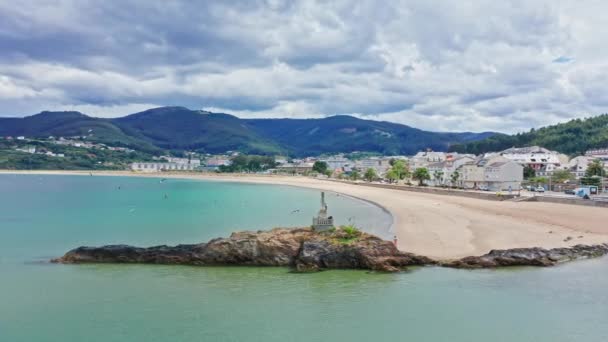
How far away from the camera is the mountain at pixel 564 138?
10338 cm

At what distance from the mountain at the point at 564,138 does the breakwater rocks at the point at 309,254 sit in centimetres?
9143

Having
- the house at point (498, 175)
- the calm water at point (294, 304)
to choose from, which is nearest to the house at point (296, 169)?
the house at point (498, 175)

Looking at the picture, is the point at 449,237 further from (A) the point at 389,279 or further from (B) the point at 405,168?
(B) the point at 405,168

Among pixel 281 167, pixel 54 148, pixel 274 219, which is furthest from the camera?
pixel 54 148

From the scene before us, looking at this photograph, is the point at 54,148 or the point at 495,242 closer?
the point at 495,242

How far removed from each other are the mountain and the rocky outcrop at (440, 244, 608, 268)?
89.1 meters

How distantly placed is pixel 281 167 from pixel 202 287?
6155 inches

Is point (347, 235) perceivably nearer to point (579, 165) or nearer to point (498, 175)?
point (498, 175)

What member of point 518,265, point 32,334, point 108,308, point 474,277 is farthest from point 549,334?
point 32,334

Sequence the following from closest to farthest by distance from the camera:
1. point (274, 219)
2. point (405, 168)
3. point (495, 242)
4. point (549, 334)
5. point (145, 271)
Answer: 1. point (549, 334)
2. point (145, 271)
3. point (495, 242)
4. point (274, 219)
5. point (405, 168)

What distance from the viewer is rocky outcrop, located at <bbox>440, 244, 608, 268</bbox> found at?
19.2 meters

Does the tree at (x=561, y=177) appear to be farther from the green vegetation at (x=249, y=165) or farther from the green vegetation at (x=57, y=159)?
the green vegetation at (x=57, y=159)

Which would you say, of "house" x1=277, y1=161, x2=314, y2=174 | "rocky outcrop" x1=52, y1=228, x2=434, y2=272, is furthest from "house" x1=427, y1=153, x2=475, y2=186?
"house" x1=277, y1=161, x2=314, y2=174

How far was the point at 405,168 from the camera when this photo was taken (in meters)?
96.2
